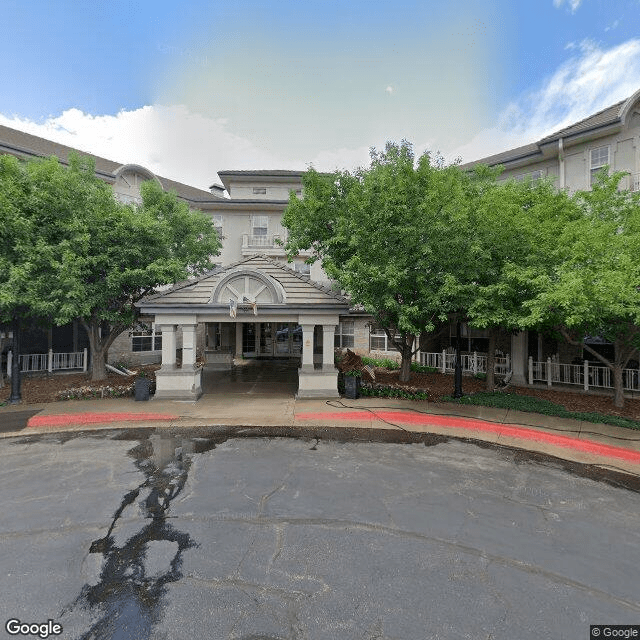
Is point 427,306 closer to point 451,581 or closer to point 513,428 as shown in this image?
point 513,428

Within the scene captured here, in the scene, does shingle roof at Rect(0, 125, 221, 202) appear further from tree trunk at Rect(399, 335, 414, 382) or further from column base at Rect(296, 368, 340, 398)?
tree trunk at Rect(399, 335, 414, 382)

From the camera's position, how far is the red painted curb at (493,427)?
27.4 ft

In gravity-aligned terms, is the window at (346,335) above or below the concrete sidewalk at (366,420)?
above

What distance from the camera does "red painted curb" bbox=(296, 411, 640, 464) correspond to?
27.4ft

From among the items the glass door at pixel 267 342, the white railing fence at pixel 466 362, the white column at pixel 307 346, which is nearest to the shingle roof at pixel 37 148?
the glass door at pixel 267 342

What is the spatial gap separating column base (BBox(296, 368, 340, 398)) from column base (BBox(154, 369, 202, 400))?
405 cm

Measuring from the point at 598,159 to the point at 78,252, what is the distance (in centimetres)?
2466

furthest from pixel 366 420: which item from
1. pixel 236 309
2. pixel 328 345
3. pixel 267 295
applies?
pixel 236 309

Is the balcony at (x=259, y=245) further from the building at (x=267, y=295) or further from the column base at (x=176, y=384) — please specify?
the column base at (x=176, y=384)

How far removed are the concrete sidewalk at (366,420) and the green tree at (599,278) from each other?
3091 millimetres

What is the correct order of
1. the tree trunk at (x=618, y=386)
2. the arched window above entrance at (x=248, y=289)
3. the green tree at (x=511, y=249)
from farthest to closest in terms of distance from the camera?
1. the arched window above entrance at (x=248, y=289)
2. the tree trunk at (x=618, y=386)
3. the green tree at (x=511, y=249)

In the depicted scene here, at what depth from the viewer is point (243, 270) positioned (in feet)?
43.7

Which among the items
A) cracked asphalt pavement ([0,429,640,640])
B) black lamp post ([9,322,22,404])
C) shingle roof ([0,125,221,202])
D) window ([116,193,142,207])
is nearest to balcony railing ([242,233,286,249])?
shingle roof ([0,125,221,202])

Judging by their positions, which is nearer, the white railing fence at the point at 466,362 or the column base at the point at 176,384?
the column base at the point at 176,384
